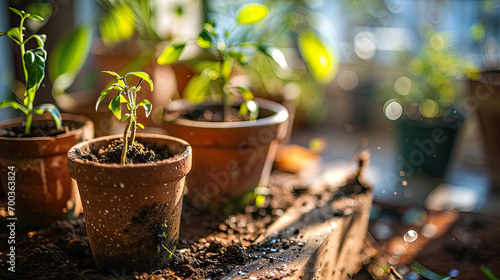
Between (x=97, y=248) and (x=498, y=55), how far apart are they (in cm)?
296

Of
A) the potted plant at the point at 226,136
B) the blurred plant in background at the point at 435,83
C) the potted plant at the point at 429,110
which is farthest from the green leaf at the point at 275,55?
the blurred plant in background at the point at 435,83

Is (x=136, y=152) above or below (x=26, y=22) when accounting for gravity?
below

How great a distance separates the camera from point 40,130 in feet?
3.88

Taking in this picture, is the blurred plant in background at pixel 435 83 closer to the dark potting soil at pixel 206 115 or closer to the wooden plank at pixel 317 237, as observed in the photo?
the wooden plank at pixel 317 237

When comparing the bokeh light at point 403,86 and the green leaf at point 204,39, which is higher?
the green leaf at point 204,39

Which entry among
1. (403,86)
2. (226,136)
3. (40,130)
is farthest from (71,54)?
(403,86)

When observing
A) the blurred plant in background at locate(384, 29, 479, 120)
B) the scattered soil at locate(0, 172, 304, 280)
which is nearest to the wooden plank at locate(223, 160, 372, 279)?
the scattered soil at locate(0, 172, 304, 280)

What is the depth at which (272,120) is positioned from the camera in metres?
1.33

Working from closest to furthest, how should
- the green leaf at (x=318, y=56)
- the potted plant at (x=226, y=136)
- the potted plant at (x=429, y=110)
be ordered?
the potted plant at (x=226, y=136) < the green leaf at (x=318, y=56) < the potted plant at (x=429, y=110)

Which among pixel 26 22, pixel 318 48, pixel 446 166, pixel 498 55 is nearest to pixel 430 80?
pixel 446 166

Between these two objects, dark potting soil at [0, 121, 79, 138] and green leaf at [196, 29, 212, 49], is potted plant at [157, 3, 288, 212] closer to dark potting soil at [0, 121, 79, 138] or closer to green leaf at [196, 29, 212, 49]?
green leaf at [196, 29, 212, 49]

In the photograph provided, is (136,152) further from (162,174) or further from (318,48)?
(318,48)

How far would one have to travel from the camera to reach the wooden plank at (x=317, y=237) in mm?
996

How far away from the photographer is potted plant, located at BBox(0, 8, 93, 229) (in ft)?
3.53
